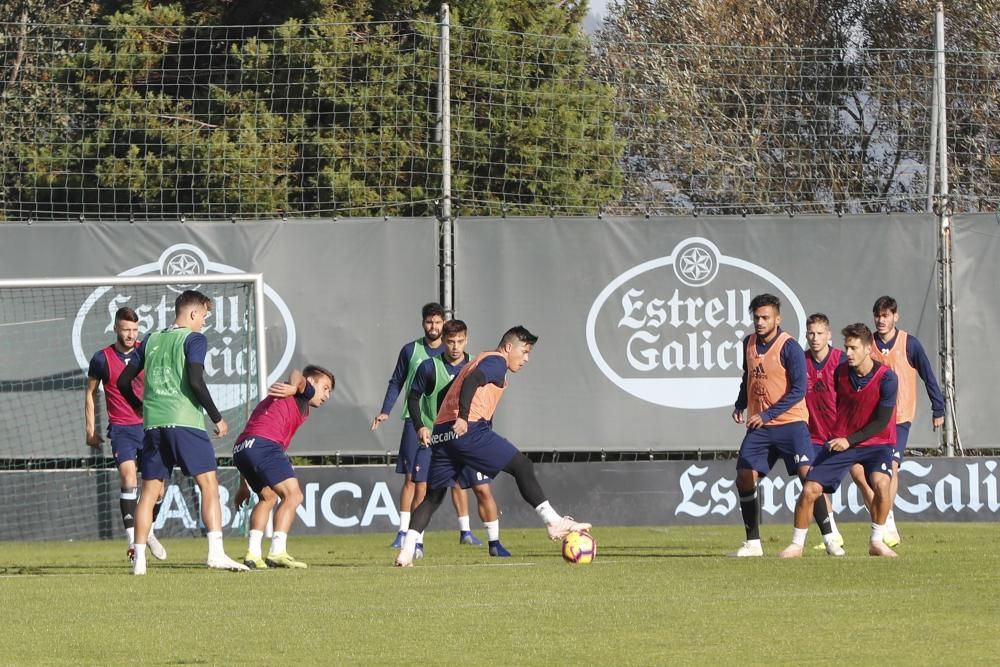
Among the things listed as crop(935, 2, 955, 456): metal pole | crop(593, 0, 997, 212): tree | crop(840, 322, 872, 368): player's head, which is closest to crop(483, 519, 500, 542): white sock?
crop(840, 322, 872, 368): player's head

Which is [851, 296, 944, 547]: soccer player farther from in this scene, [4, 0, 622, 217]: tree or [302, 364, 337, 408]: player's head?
[302, 364, 337, 408]: player's head

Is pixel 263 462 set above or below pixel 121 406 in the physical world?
below

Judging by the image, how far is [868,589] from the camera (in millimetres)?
9531

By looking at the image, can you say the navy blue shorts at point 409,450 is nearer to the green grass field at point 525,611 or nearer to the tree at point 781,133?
the green grass field at point 525,611

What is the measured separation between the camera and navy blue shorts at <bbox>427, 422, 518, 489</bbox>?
1220cm

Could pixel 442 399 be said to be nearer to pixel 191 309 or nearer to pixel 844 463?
pixel 191 309

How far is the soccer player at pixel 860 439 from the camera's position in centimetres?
1220

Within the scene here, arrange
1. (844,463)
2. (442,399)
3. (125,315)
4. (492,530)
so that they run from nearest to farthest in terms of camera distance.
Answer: (844,463) → (492,530) → (442,399) → (125,315)

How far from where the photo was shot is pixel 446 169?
16.7 metres

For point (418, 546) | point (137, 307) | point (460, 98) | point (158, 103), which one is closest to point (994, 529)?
point (418, 546)

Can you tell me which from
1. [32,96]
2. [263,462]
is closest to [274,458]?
[263,462]

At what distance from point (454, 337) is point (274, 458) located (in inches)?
74.2

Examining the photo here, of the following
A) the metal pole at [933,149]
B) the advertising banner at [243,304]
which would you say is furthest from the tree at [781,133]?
the advertising banner at [243,304]

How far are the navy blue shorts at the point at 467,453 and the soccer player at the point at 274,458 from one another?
96cm
